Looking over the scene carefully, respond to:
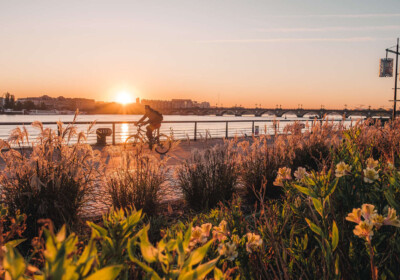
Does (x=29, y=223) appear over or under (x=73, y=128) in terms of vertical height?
under

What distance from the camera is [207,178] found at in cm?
523

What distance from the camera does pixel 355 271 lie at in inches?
77.4

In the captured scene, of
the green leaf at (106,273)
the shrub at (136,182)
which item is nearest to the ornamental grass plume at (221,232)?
the green leaf at (106,273)

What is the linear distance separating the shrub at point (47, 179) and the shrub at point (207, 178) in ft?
5.18

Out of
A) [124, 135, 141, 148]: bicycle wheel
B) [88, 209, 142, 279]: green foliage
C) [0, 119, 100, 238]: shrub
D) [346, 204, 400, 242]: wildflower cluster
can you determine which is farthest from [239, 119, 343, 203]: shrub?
[88, 209, 142, 279]: green foliage

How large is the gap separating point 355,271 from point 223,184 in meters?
3.37

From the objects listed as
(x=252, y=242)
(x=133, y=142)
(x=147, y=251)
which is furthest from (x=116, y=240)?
(x=133, y=142)

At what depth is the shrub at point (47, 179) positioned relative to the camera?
3625 mm

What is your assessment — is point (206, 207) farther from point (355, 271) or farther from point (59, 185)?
point (355, 271)

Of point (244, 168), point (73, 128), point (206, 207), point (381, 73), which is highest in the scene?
point (381, 73)

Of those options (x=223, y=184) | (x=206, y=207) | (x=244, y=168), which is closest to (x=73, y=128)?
(x=206, y=207)

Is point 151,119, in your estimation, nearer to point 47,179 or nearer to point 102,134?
point 102,134

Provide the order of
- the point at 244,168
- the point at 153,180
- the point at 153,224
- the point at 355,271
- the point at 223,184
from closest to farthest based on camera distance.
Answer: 1. the point at 355,271
2. the point at 153,224
3. the point at 153,180
4. the point at 223,184
5. the point at 244,168

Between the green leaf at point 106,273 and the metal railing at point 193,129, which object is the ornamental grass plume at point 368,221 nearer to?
the green leaf at point 106,273
